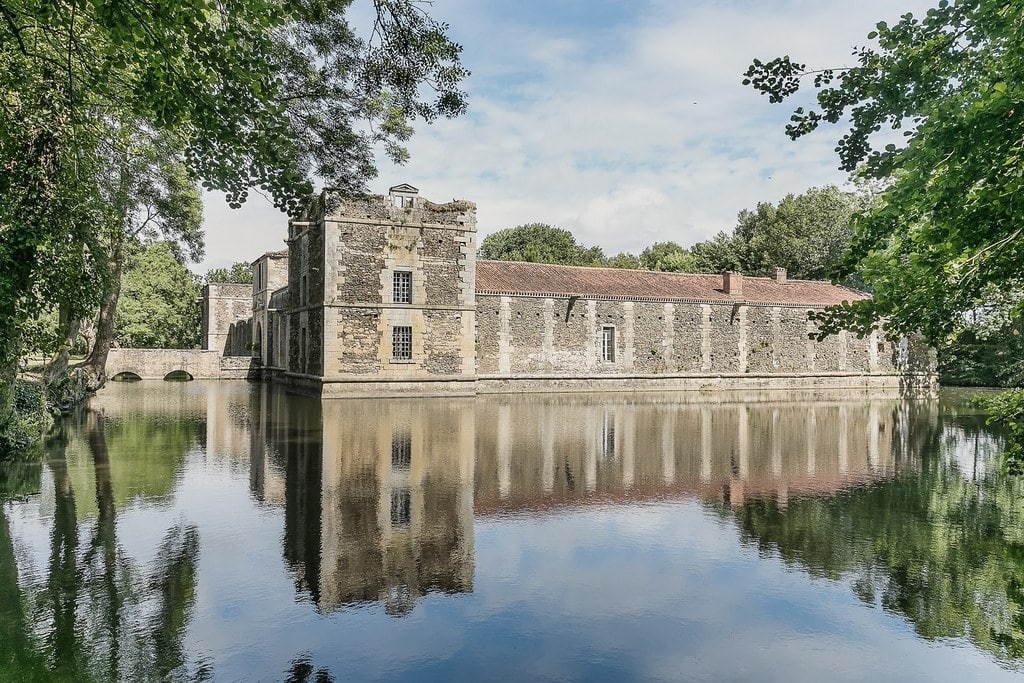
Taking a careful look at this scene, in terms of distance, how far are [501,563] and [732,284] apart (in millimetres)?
29526

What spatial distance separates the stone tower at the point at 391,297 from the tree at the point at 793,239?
25.4 m

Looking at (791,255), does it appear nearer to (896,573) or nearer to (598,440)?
(598,440)

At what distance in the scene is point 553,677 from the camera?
169 inches

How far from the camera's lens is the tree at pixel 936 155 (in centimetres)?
526

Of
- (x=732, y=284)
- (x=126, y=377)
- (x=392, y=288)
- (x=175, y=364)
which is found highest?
(x=732, y=284)

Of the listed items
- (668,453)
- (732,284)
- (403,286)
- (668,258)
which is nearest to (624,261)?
(668,258)

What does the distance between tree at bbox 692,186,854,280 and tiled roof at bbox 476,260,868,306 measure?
6.89m

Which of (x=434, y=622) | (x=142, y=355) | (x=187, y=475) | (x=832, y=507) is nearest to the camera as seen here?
(x=434, y=622)

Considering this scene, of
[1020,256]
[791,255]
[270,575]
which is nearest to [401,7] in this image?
[270,575]

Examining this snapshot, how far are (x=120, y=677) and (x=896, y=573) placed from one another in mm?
6156

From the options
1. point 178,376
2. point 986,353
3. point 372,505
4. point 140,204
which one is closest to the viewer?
point 372,505

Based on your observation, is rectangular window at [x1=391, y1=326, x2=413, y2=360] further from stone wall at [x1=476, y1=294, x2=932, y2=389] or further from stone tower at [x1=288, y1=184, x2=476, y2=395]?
stone wall at [x1=476, y1=294, x2=932, y2=389]

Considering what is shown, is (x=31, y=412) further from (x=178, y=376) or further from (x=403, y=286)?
(x=178, y=376)

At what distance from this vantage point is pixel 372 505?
27.5 ft
